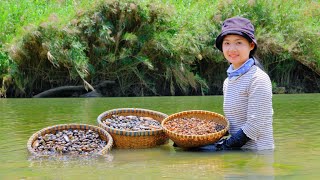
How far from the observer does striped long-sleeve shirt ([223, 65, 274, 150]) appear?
4719mm

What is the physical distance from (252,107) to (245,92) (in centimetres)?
18

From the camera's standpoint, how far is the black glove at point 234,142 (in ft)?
15.9

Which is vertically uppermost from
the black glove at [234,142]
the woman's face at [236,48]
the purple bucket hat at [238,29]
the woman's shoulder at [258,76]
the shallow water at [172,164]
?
the purple bucket hat at [238,29]

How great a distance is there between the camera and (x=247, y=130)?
4.75 m

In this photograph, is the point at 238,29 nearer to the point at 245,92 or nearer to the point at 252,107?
the point at 245,92

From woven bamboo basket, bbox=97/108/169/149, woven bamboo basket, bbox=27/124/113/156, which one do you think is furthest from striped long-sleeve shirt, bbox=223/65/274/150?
woven bamboo basket, bbox=27/124/113/156

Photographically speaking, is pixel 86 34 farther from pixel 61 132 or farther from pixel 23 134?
pixel 61 132

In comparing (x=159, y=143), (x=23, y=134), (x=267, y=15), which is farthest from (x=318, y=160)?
(x=267, y=15)

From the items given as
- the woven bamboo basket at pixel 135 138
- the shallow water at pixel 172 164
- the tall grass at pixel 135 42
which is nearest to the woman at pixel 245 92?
the shallow water at pixel 172 164

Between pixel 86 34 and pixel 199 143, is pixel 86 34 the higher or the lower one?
the higher one

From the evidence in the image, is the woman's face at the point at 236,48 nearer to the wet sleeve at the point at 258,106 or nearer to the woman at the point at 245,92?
the woman at the point at 245,92

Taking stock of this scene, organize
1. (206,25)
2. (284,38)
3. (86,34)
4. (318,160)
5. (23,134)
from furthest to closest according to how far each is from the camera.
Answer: (284,38) < (206,25) < (86,34) < (23,134) < (318,160)

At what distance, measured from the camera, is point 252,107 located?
472 cm

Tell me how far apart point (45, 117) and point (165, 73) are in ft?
35.1
